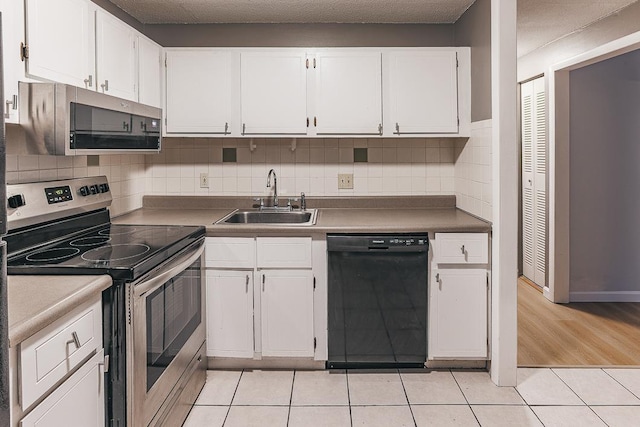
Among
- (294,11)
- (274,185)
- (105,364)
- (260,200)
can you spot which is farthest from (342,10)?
(105,364)

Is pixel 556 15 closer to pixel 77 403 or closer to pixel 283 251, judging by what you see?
pixel 283 251

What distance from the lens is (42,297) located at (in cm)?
153

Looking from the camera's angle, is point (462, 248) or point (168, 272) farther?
point (462, 248)

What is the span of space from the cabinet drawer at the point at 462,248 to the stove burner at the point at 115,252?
5.12 feet

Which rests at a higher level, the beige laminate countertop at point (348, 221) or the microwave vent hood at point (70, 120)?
the microwave vent hood at point (70, 120)

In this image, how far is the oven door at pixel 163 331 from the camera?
74.0 inches

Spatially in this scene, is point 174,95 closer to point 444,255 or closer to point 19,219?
point 19,219

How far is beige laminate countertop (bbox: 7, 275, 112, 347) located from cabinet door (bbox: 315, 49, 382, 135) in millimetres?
1906

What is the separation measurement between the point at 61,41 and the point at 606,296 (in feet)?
14.2

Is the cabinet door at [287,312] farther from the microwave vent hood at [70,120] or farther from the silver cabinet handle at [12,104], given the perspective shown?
the silver cabinet handle at [12,104]

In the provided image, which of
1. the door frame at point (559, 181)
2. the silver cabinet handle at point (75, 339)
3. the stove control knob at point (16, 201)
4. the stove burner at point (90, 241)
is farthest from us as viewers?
the door frame at point (559, 181)

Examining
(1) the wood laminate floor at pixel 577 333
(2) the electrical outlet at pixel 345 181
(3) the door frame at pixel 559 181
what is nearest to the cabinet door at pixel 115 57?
(2) the electrical outlet at pixel 345 181

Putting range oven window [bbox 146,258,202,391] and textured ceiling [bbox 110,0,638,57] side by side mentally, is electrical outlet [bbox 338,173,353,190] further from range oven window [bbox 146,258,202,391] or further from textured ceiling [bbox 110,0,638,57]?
range oven window [bbox 146,258,202,391]

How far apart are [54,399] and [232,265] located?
1.55m
